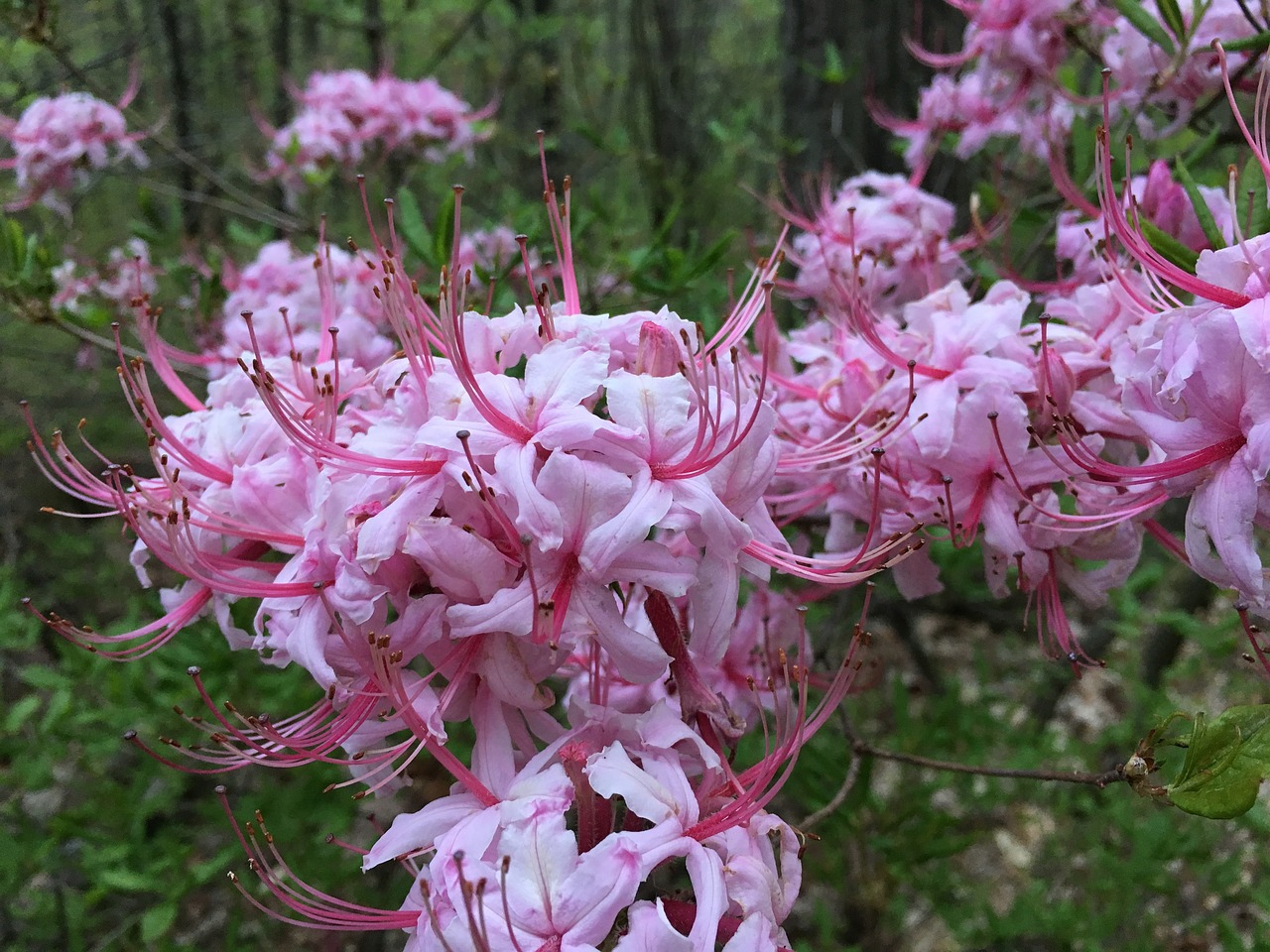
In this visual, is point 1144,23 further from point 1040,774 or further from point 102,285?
point 102,285

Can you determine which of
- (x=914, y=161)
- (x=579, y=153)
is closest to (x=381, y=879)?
(x=914, y=161)

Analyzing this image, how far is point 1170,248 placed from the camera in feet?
3.30

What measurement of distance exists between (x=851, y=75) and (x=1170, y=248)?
2.10 meters

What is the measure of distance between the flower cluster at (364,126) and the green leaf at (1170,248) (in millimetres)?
2592

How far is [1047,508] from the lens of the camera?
1.09m

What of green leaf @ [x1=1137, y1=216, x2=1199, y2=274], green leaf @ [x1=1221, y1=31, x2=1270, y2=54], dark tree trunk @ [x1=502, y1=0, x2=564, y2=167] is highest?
green leaf @ [x1=1221, y1=31, x2=1270, y2=54]

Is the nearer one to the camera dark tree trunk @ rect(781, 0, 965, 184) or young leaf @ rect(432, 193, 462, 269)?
young leaf @ rect(432, 193, 462, 269)

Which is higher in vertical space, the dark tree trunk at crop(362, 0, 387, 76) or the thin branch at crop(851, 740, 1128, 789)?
the dark tree trunk at crop(362, 0, 387, 76)

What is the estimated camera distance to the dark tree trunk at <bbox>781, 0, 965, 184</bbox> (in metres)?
2.96

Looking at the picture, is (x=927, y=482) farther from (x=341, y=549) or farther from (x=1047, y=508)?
(x=341, y=549)

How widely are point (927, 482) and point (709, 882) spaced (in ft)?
1.84

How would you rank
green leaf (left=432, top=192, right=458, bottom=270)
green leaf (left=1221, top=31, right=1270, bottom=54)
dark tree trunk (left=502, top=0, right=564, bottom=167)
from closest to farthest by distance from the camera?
1. green leaf (left=1221, top=31, right=1270, bottom=54)
2. green leaf (left=432, top=192, right=458, bottom=270)
3. dark tree trunk (left=502, top=0, right=564, bottom=167)

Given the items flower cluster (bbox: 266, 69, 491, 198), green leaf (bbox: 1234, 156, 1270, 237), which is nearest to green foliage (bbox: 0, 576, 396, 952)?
flower cluster (bbox: 266, 69, 491, 198)

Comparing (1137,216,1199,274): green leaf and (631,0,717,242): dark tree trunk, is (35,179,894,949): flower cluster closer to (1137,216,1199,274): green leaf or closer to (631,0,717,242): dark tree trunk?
(1137,216,1199,274): green leaf
